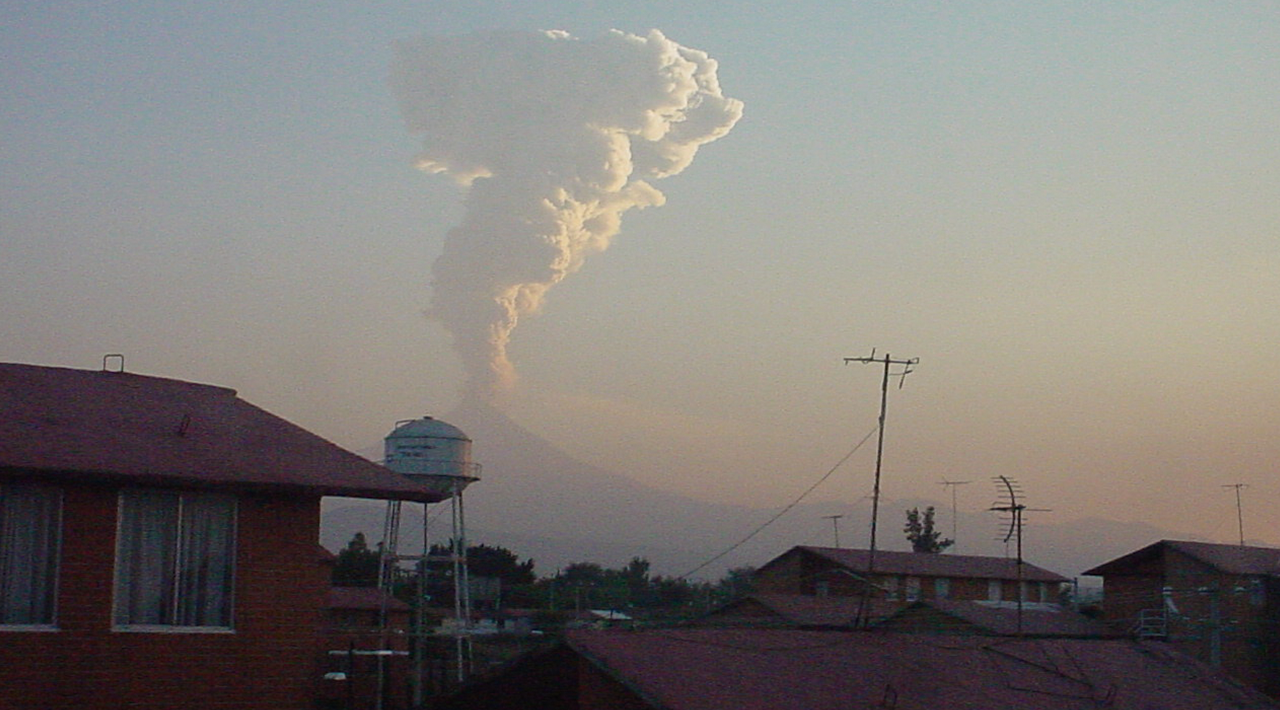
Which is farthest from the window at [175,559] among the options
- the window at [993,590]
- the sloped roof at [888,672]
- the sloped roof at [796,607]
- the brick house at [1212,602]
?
the window at [993,590]

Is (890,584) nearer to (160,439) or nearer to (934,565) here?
(934,565)

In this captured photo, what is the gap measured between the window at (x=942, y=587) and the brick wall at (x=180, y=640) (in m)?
51.8

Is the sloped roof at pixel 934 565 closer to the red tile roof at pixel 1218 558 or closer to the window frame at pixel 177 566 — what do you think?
the red tile roof at pixel 1218 558

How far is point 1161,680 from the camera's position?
16141 mm

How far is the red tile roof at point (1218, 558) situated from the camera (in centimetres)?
5191

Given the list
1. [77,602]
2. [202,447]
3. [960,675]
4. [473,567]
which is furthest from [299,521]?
[473,567]

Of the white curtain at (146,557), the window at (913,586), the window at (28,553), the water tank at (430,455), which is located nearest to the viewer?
the window at (28,553)

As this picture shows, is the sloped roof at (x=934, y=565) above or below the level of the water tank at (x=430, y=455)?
below

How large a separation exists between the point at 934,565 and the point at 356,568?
3000 cm

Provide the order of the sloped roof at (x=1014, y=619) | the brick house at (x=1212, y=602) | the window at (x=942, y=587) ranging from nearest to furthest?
the sloped roof at (x=1014, y=619)
the brick house at (x=1212, y=602)
the window at (x=942, y=587)

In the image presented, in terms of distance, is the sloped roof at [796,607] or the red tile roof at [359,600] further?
the sloped roof at [796,607]

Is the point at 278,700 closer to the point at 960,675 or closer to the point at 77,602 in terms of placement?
the point at 77,602

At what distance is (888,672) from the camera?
1351 centimetres

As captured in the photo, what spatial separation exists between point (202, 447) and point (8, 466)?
2.74m
